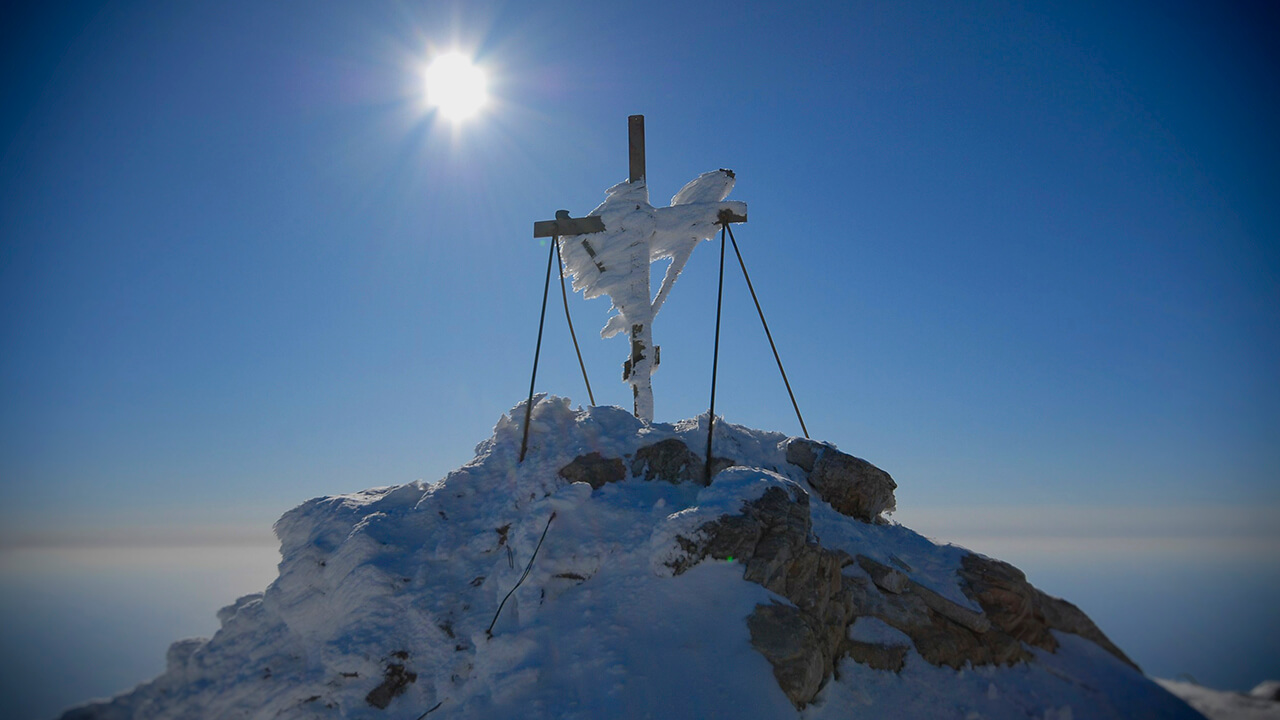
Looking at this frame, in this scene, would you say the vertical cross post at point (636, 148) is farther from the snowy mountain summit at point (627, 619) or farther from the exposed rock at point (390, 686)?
the exposed rock at point (390, 686)

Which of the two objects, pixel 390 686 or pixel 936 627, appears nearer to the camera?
pixel 390 686

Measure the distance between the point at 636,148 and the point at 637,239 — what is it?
2.19 metres

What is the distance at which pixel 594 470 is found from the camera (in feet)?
35.7

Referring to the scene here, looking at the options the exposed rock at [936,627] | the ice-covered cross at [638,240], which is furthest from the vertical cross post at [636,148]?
the exposed rock at [936,627]

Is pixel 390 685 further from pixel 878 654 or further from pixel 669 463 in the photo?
pixel 878 654

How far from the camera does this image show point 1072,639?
10.3m

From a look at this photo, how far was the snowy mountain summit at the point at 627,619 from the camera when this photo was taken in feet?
24.9

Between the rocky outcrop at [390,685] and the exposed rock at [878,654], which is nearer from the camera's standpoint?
the rocky outcrop at [390,685]

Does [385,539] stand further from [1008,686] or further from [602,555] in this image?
[1008,686]

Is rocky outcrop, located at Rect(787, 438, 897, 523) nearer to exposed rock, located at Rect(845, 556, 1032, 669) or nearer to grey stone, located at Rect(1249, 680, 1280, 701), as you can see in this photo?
exposed rock, located at Rect(845, 556, 1032, 669)

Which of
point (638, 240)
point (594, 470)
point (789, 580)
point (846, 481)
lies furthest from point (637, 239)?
point (789, 580)

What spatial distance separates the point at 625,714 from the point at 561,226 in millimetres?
9466

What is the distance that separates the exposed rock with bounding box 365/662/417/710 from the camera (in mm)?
8492

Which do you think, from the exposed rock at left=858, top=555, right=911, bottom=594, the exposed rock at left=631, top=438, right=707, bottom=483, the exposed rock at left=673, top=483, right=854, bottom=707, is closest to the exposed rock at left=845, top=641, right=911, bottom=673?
the exposed rock at left=673, top=483, right=854, bottom=707
